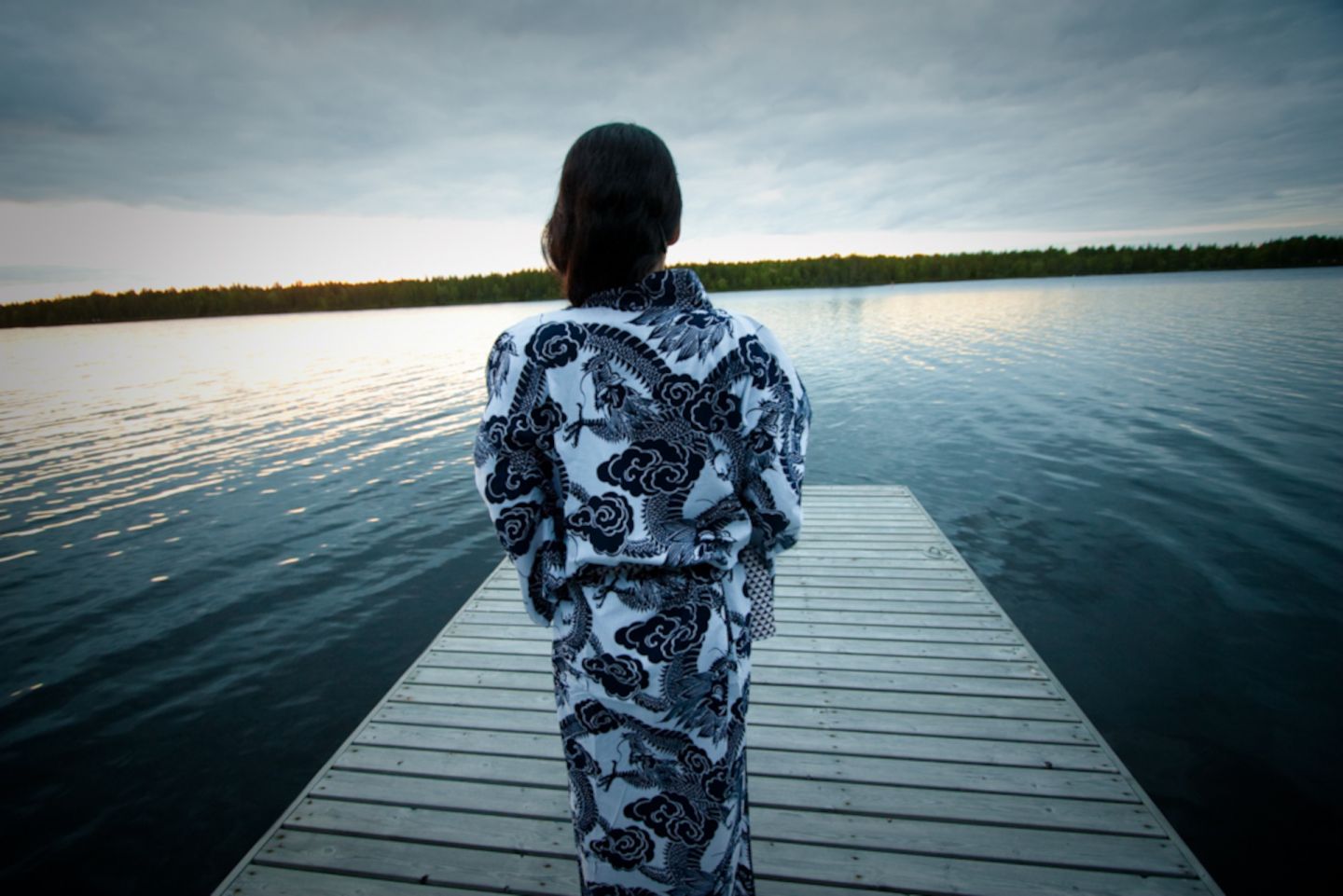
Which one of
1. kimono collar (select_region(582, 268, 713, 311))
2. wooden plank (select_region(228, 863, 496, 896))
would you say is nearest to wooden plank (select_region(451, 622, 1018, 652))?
wooden plank (select_region(228, 863, 496, 896))

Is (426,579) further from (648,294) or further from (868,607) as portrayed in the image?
(648,294)

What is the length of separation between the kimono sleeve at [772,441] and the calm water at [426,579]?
11.8ft

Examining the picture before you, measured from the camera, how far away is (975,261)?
92.1 metres

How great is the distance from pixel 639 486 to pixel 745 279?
9950 cm

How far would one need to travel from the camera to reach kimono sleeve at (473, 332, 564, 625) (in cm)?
121

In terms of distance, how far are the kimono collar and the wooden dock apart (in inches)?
85.9

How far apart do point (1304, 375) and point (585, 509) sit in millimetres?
18398

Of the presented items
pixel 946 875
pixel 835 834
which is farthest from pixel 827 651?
pixel 946 875

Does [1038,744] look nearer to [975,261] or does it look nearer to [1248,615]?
[1248,615]

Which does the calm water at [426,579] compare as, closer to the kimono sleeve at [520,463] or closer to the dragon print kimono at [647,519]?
the dragon print kimono at [647,519]

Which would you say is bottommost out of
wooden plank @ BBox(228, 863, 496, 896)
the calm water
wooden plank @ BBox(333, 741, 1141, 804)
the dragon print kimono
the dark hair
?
the calm water

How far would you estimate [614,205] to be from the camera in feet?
3.75

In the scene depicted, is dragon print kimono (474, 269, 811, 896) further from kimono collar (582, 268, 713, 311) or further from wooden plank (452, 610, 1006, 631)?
wooden plank (452, 610, 1006, 631)

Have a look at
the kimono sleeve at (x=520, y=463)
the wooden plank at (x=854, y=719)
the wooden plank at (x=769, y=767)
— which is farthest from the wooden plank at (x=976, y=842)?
the kimono sleeve at (x=520, y=463)
